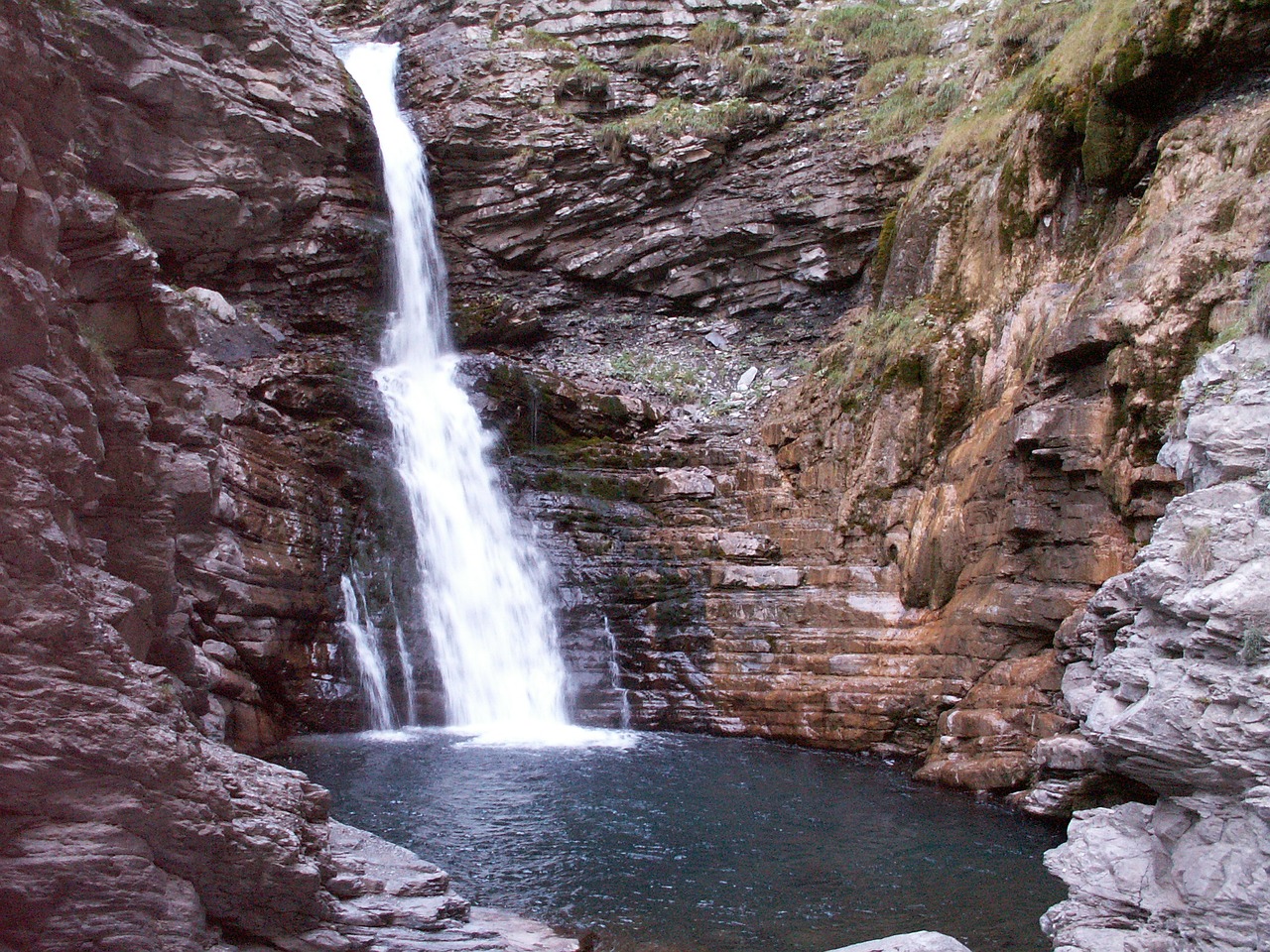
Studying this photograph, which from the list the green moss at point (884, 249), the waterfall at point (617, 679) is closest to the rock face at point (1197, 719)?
the waterfall at point (617, 679)

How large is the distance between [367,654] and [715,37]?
16948 mm

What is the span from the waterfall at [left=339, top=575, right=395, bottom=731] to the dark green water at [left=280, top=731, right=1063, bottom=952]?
0.99 metres

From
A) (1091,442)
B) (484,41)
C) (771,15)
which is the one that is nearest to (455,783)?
(1091,442)

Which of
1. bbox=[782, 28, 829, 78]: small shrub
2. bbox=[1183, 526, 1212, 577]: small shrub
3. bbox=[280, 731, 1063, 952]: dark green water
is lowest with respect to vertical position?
bbox=[280, 731, 1063, 952]: dark green water

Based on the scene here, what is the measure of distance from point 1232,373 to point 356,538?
12563 mm

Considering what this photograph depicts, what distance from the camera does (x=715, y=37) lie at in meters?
23.2

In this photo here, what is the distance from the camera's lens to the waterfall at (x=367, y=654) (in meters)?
14.6

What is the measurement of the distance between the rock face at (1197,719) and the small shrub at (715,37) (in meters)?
18.6

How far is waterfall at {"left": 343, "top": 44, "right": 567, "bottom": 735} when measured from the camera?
15445mm

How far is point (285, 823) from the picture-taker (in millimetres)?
6035

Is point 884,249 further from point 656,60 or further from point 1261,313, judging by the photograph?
point 1261,313

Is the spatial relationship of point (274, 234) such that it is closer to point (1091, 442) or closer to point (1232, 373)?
point (1091, 442)

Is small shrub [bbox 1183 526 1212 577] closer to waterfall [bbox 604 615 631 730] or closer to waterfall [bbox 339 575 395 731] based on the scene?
waterfall [bbox 604 615 631 730]

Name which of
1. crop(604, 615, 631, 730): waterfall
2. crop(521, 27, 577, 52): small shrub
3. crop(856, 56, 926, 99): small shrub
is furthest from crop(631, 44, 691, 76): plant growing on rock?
crop(604, 615, 631, 730): waterfall
